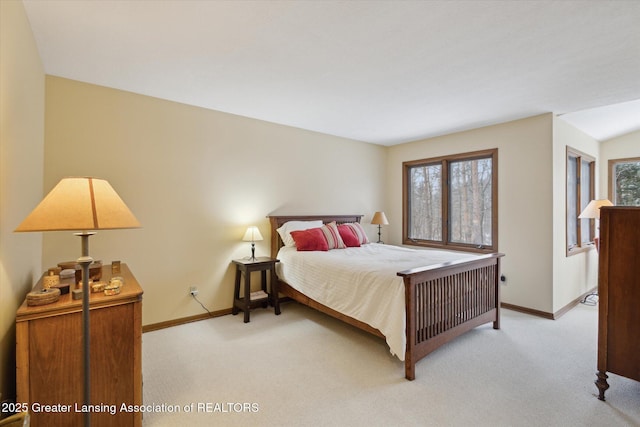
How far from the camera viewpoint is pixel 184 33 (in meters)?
2.01

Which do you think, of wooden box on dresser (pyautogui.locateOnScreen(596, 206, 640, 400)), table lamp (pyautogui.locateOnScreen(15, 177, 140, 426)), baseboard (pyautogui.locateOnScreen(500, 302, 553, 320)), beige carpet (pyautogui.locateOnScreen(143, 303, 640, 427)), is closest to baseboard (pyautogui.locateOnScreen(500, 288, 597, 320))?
baseboard (pyautogui.locateOnScreen(500, 302, 553, 320))

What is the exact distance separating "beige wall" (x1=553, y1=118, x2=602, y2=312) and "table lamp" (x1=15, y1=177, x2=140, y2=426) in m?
4.31

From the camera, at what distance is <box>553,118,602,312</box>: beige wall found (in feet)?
11.6

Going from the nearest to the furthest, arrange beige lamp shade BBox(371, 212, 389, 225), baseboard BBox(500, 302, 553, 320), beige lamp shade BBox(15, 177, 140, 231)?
beige lamp shade BBox(15, 177, 140, 231), baseboard BBox(500, 302, 553, 320), beige lamp shade BBox(371, 212, 389, 225)

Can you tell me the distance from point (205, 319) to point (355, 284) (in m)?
1.92

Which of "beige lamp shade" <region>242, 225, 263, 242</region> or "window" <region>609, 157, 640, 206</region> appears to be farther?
"window" <region>609, 157, 640, 206</region>

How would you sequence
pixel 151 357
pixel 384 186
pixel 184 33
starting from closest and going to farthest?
pixel 184 33, pixel 151 357, pixel 384 186

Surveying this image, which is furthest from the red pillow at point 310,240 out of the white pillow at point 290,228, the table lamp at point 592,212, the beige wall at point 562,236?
Result: the table lamp at point 592,212

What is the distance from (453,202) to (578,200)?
1675mm

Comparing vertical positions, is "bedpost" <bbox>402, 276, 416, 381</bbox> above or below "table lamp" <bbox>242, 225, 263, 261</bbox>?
below

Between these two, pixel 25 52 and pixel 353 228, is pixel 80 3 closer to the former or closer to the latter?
pixel 25 52

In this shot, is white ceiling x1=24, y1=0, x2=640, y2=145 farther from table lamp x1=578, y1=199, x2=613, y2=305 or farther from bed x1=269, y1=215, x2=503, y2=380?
bed x1=269, y1=215, x2=503, y2=380

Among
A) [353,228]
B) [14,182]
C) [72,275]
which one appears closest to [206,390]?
[72,275]

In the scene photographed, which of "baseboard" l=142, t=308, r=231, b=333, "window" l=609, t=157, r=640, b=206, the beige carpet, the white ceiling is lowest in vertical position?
the beige carpet
